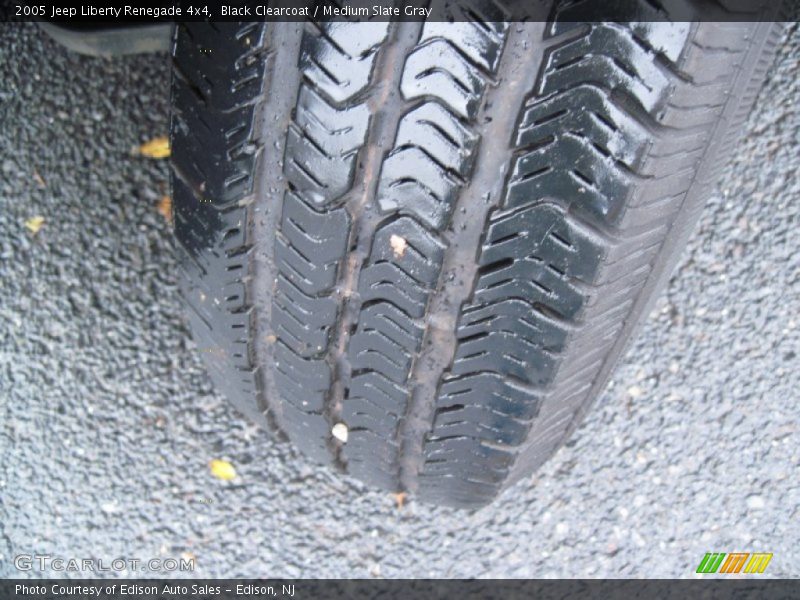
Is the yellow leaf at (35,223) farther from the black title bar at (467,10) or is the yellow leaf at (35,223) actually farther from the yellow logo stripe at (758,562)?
the yellow logo stripe at (758,562)

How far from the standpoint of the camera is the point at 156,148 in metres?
1.38

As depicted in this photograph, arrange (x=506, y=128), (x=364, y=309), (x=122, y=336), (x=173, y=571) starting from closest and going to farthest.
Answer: (x=506, y=128)
(x=364, y=309)
(x=173, y=571)
(x=122, y=336)

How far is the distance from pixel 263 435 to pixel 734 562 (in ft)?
2.34

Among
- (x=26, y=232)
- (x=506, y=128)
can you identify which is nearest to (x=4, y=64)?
(x=26, y=232)

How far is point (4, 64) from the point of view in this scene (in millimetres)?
1411

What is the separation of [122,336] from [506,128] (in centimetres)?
81

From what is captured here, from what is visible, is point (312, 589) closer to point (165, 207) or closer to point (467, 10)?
point (165, 207)

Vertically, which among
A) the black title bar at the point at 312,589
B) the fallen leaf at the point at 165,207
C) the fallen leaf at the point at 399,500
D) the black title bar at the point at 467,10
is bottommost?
the black title bar at the point at 312,589

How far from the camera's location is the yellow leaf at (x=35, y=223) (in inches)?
52.9

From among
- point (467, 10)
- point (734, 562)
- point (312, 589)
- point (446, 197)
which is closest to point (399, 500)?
point (312, 589)

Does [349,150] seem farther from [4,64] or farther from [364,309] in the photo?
[4,64]

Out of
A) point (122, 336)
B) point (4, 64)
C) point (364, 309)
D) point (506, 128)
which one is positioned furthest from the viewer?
point (4, 64)

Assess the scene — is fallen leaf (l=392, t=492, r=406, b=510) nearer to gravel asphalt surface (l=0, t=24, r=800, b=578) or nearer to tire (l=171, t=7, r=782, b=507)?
gravel asphalt surface (l=0, t=24, r=800, b=578)

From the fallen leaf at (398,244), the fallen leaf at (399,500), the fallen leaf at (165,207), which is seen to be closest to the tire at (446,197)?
the fallen leaf at (398,244)
